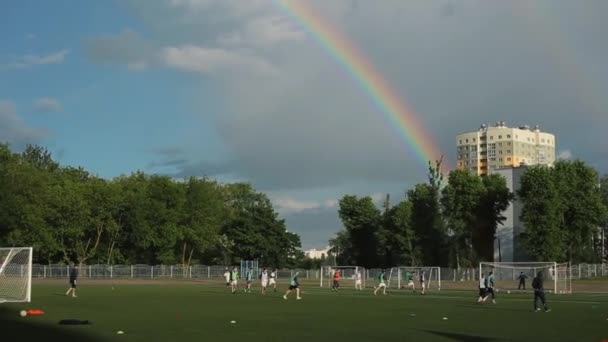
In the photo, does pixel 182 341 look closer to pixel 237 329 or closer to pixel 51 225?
pixel 237 329

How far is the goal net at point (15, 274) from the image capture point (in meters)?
40.6

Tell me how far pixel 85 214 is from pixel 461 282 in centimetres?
5132

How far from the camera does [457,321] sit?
92.2 feet

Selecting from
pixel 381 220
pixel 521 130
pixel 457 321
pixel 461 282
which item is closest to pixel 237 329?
pixel 457 321

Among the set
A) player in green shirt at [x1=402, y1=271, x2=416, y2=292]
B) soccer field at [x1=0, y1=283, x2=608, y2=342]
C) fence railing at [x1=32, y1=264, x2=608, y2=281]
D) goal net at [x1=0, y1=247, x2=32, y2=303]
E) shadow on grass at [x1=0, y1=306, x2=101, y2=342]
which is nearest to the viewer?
shadow on grass at [x1=0, y1=306, x2=101, y2=342]

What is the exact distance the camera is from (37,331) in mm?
22219

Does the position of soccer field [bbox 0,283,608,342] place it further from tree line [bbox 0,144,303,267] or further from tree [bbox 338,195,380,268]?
tree [bbox 338,195,380,268]

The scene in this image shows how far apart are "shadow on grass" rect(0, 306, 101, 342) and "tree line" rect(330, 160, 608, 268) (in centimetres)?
7033

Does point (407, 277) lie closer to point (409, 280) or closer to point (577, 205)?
point (409, 280)

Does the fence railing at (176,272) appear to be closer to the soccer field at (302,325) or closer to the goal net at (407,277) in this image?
the goal net at (407,277)

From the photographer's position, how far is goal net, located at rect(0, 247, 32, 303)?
4062cm

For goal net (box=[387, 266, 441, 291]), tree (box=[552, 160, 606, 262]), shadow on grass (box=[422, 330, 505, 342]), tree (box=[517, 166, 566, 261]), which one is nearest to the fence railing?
tree (box=[517, 166, 566, 261])

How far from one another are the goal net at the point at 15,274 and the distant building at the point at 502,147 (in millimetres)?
131032

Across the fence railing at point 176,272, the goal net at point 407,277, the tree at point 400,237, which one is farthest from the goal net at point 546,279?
the tree at point 400,237
